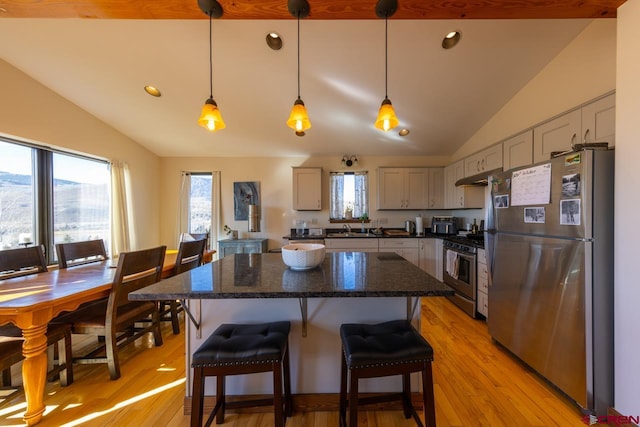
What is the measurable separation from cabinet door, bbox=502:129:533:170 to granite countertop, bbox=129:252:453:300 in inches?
77.0

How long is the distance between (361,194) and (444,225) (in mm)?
1474

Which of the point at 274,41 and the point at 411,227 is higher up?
the point at 274,41

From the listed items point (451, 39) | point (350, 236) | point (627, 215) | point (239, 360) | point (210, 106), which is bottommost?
point (239, 360)

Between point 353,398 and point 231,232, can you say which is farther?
point 231,232

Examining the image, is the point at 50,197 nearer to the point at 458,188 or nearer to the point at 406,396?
the point at 406,396

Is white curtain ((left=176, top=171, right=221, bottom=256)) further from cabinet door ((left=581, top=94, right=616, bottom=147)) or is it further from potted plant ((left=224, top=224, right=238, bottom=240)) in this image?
cabinet door ((left=581, top=94, right=616, bottom=147))

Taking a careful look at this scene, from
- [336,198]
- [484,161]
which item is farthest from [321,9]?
[336,198]

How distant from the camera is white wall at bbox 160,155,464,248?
4.40m

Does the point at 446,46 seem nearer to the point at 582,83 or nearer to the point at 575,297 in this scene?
the point at 582,83

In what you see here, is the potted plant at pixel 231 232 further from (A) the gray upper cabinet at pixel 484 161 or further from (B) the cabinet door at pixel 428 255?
(A) the gray upper cabinet at pixel 484 161

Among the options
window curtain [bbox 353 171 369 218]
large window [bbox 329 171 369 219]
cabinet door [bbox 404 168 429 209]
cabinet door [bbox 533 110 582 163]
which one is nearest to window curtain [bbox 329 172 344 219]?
large window [bbox 329 171 369 219]

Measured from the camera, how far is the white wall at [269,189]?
14.4 ft

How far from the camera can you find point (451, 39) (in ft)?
6.84

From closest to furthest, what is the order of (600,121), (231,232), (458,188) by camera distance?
(600,121), (458,188), (231,232)
